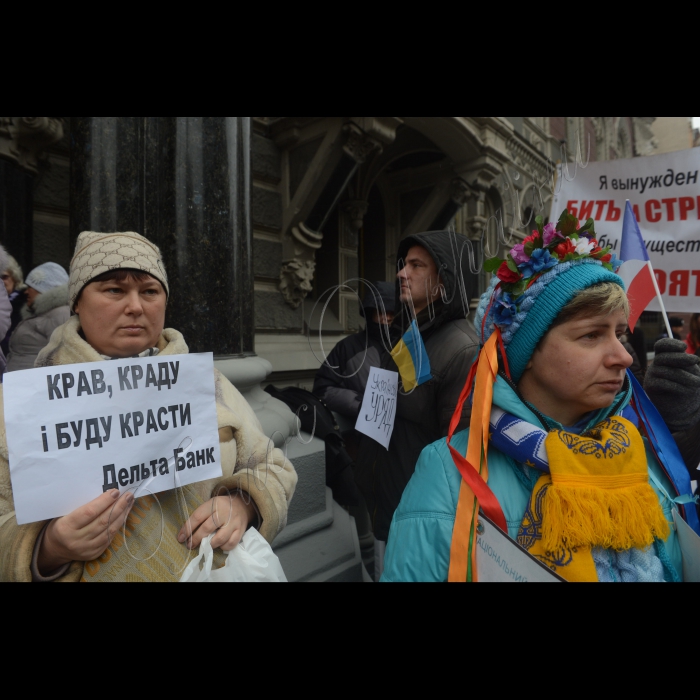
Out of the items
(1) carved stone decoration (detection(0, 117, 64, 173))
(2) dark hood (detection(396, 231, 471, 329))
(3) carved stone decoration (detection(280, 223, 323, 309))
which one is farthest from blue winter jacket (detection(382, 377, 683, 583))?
(3) carved stone decoration (detection(280, 223, 323, 309))

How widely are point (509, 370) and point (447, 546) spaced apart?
436 mm

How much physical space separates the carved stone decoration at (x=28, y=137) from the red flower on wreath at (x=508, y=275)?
3.30 meters

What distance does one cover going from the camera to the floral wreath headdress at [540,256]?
1166 millimetres

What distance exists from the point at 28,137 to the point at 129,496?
3.24 m

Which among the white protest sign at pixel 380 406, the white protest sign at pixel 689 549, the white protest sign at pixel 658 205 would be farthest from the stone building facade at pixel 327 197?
the white protest sign at pixel 689 549

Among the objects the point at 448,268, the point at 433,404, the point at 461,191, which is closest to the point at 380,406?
the point at 433,404

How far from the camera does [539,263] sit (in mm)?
1170

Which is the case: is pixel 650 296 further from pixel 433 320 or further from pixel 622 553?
pixel 622 553

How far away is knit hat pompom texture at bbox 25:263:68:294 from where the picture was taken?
2562 millimetres

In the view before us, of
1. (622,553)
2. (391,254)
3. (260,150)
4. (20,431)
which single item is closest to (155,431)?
(20,431)

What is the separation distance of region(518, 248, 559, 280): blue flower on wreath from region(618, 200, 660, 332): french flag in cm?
70

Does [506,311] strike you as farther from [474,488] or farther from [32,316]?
[32,316]

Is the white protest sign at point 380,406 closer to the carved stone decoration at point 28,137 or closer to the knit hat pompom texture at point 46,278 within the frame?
the knit hat pompom texture at point 46,278

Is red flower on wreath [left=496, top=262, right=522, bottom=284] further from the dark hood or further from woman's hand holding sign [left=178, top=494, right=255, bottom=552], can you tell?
woman's hand holding sign [left=178, top=494, right=255, bottom=552]
